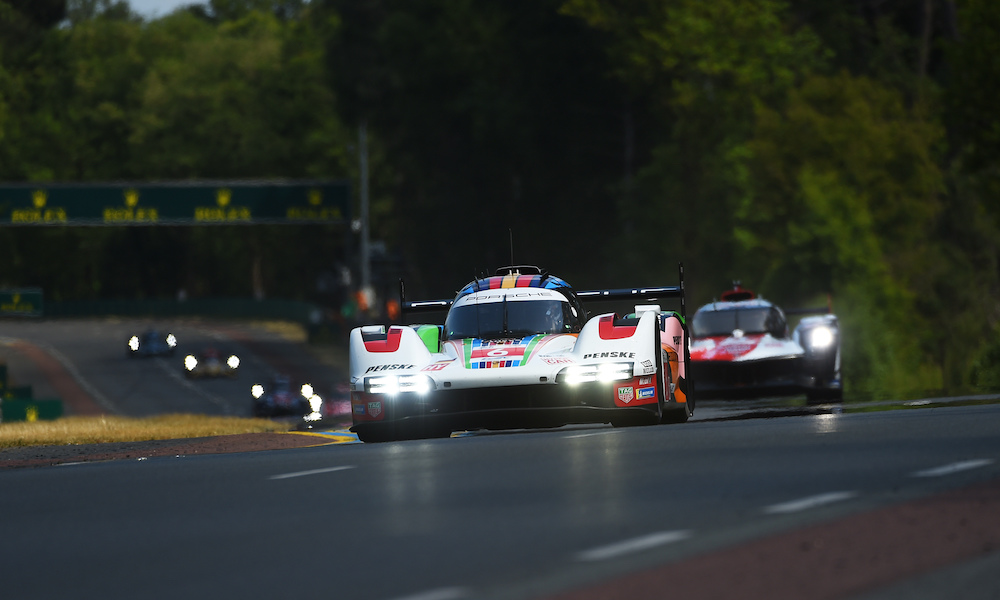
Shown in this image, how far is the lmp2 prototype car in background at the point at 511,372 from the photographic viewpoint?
1561cm

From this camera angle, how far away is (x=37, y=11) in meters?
94.7

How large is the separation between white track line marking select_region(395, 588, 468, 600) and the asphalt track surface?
19 millimetres

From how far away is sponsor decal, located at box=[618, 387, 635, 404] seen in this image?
1574 cm

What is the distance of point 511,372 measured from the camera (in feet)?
51.2

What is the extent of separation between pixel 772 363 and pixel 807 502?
42.4 ft

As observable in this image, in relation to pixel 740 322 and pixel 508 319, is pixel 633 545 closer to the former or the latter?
pixel 508 319

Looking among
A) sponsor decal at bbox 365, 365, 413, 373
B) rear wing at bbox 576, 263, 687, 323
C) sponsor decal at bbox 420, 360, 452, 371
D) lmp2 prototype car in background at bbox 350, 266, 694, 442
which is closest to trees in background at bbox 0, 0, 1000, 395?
rear wing at bbox 576, 263, 687, 323

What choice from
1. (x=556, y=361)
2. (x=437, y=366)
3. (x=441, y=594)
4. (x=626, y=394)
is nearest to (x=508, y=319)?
(x=437, y=366)

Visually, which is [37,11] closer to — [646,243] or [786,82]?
[646,243]

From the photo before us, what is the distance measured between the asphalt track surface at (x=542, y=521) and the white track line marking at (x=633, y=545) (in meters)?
0.02

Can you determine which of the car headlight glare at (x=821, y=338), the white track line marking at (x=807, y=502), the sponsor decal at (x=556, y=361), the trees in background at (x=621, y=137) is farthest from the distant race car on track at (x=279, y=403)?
the white track line marking at (x=807, y=502)

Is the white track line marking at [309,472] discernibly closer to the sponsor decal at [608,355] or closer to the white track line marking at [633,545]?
the sponsor decal at [608,355]

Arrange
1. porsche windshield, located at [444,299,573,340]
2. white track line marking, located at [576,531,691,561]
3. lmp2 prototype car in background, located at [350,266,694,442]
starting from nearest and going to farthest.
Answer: white track line marking, located at [576,531,691,561] → lmp2 prototype car in background, located at [350,266,694,442] → porsche windshield, located at [444,299,573,340]

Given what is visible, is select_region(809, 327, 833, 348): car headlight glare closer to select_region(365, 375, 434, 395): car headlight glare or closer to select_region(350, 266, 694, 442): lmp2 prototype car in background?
select_region(350, 266, 694, 442): lmp2 prototype car in background
